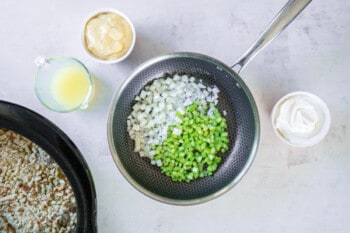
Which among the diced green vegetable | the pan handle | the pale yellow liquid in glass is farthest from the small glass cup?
the pan handle

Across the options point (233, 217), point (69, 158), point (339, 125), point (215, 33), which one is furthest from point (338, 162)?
point (69, 158)

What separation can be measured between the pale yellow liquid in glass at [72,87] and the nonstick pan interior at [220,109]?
0.12 metres

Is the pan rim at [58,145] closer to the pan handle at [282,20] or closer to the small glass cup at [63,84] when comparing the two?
the small glass cup at [63,84]

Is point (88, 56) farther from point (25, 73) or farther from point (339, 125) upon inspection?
point (339, 125)

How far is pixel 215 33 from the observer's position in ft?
4.73

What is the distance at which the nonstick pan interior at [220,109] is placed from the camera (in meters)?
1.34

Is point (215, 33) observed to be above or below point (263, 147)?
above

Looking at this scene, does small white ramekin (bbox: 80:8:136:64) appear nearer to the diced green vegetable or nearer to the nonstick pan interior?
the nonstick pan interior

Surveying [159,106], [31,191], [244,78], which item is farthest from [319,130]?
[31,191]

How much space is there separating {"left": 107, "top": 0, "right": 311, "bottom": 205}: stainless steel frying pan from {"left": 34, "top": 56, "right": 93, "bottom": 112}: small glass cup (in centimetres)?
12

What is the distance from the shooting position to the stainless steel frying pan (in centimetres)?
132

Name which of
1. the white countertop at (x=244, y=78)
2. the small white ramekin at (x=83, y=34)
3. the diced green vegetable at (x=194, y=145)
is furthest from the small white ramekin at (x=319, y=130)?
the small white ramekin at (x=83, y=34)

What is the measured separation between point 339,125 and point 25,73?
36.3 inches

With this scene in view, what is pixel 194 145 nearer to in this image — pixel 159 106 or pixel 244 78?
pixel 159 106
